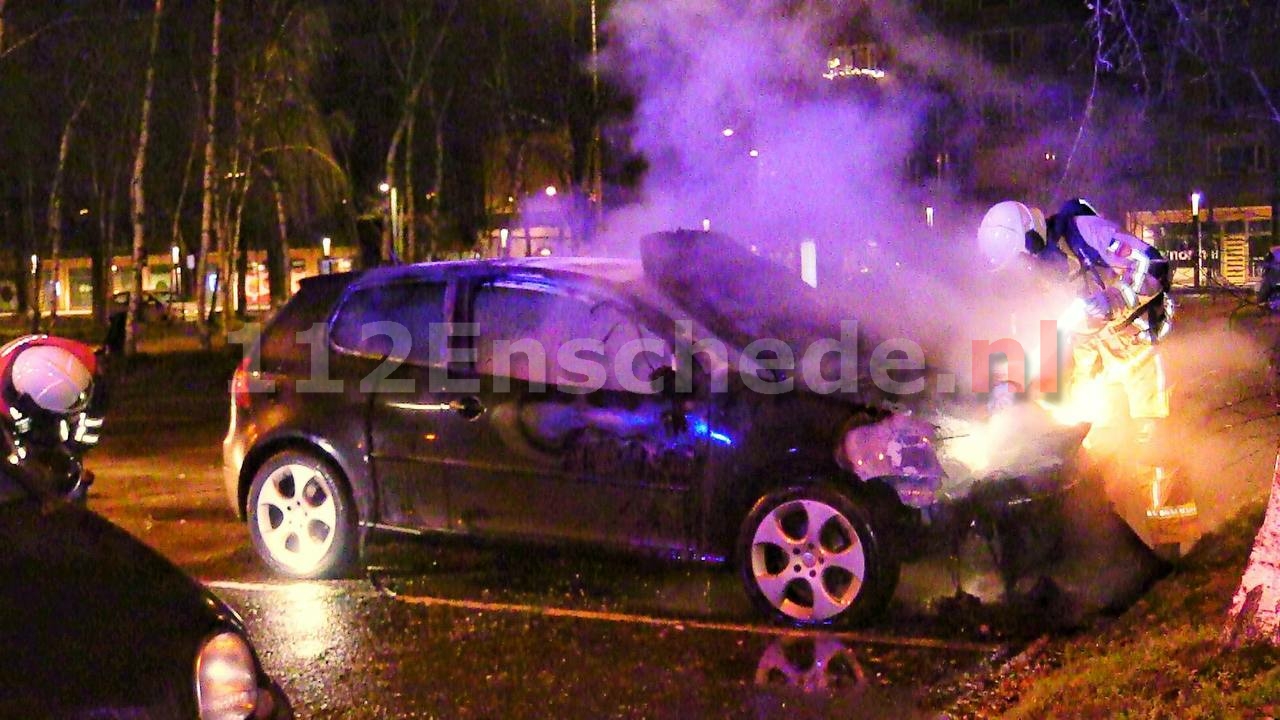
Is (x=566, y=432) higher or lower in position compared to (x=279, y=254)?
lower

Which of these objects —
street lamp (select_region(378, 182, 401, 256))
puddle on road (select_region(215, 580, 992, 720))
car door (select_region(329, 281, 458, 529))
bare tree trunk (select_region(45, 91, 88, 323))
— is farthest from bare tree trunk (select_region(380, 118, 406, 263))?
puddle on road (select_region(215, 580, 992, 720))

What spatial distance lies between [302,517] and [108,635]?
4010 mm

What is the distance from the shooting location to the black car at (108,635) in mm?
2824

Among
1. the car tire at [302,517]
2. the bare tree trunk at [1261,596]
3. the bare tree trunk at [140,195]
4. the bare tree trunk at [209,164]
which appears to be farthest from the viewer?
the bare tree trunk at [140,195]

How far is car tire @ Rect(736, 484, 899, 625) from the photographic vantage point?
5738 millimetres

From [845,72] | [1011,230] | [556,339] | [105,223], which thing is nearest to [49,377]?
[556,339]

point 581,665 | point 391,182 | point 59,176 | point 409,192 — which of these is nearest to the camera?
point 581,665

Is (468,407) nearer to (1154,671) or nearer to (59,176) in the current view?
(1154,671)

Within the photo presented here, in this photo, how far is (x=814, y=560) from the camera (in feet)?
19.2

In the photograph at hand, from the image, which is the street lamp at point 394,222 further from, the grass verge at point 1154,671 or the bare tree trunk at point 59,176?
the grass verge at point 1154,671

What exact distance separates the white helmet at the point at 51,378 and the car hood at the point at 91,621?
10.1 feet

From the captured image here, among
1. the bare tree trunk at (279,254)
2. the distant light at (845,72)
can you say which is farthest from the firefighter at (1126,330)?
the bare tree trunk at (279,254)

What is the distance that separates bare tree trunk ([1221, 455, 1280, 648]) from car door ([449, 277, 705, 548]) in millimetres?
2228

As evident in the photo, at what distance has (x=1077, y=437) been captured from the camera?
633cm
